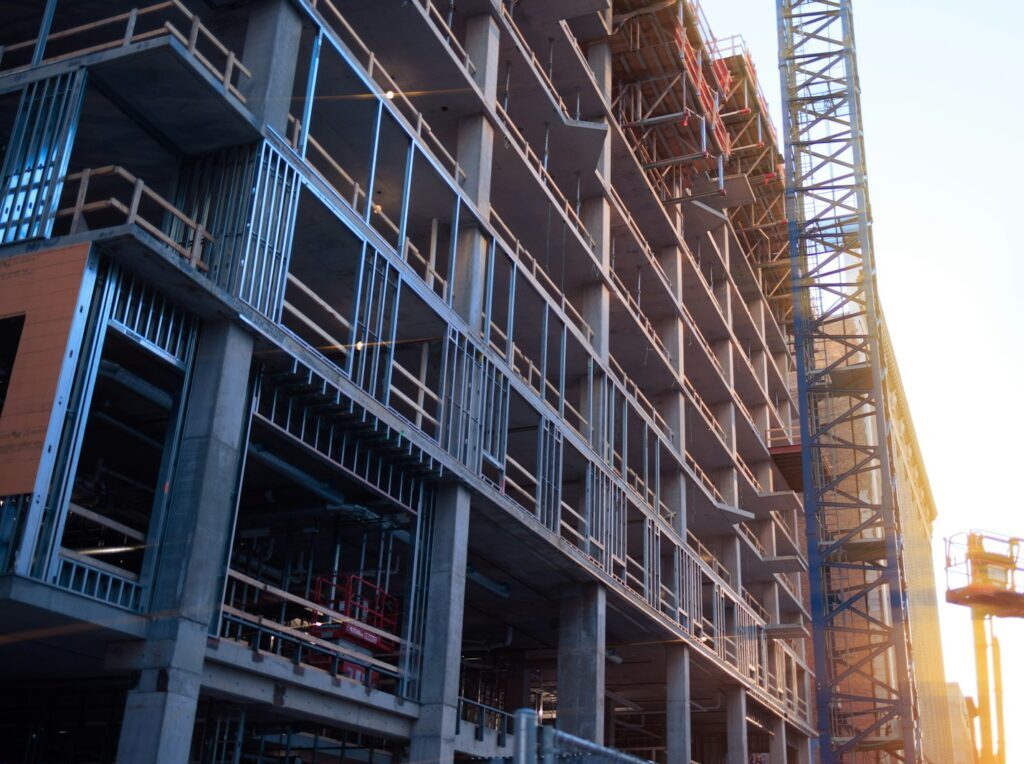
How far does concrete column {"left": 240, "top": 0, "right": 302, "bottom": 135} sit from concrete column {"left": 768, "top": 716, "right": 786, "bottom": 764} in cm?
3843

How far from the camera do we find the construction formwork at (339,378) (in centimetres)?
1528

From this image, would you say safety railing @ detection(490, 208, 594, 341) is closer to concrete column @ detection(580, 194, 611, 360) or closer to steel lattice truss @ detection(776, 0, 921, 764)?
concrete column @ detection(580, 194, 611, 360)

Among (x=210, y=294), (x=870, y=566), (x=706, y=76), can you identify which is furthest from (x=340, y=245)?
(x=870, y=566)

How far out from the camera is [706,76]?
44.8m

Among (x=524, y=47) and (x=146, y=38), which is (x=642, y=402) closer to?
(x=524, y=47)

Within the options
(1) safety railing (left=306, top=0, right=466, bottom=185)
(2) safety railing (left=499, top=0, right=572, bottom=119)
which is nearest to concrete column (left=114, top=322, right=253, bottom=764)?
(1) safety railing (left=306, top=0, right=466, bottom=185)

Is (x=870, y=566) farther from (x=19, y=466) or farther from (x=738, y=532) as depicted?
(x=19, y=466)

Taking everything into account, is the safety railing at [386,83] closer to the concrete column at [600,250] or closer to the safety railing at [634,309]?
the concrete column at [600,250]

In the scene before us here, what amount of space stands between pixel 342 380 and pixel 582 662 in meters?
12.9

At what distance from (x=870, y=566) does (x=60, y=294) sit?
126 feet

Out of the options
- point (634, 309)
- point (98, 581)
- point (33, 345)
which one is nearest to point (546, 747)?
point (98, 581)

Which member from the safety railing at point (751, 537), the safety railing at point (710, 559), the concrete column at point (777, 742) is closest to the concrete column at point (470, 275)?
the safety railing at point (710, 559)

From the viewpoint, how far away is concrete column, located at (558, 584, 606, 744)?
28172 millimetres

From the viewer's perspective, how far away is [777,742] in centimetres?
4859
